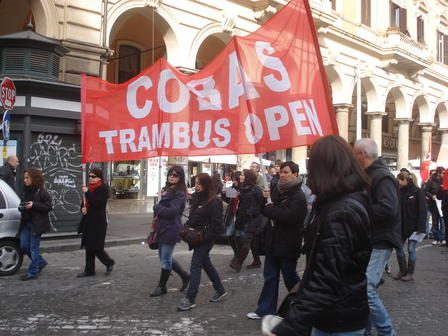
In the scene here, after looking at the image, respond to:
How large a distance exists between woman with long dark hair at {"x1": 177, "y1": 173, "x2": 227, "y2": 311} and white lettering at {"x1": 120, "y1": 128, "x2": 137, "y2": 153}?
1431mm

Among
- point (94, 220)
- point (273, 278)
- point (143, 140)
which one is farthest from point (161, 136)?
point (273, 278)

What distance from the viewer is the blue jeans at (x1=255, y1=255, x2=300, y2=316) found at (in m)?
4.68

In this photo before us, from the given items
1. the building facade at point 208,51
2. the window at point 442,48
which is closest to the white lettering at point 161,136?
the building facade at point 208,51

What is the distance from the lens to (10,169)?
9.45 metres

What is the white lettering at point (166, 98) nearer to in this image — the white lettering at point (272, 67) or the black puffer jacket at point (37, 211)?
the white lettering at point (272, 67)

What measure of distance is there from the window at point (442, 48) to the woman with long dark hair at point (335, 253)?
112 feet

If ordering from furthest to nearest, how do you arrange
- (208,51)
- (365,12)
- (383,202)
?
(365,12), (208,51), (383,202)

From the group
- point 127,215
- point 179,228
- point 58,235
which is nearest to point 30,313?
point 179,228

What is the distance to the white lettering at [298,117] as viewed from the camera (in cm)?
458

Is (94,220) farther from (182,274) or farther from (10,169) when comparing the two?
(10,169)

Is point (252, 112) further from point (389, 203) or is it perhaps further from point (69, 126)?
point (69, 126)

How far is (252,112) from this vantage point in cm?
490

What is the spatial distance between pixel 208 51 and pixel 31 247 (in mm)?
15557

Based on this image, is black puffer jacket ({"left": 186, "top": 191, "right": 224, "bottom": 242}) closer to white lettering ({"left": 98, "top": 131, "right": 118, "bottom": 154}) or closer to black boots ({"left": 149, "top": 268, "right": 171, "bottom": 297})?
black boots ({"left": 149, "top": 268, "right": 171, "bottom": 297})
